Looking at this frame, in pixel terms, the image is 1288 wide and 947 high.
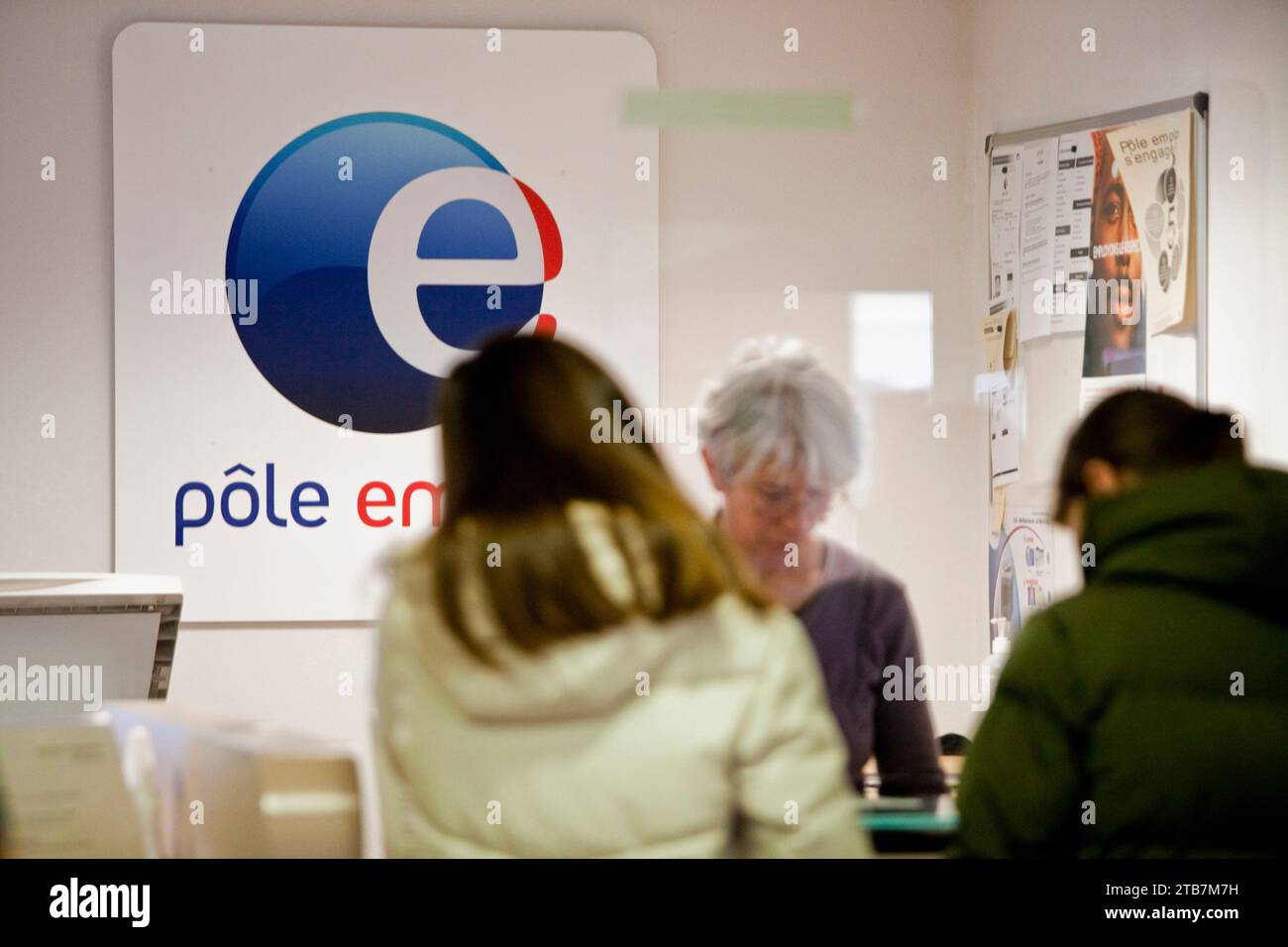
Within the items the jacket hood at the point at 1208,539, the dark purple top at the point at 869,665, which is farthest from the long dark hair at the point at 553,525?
the jacket hood at the point at 1208,539

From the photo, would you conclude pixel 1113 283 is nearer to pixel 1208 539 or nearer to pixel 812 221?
pixel 812 221

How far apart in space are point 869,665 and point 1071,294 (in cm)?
76

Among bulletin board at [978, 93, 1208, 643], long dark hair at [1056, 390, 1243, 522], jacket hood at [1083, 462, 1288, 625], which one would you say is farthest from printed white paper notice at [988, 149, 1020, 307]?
jacket hood at [1083, 462, 1288, 625]

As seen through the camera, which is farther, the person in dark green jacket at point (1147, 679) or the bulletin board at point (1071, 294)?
the bulletin board at point (1071, 294)

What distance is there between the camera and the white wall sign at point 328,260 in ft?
7.50

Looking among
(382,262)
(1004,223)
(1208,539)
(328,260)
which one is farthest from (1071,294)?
(328,260)

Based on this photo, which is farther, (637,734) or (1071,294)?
(1071,294)

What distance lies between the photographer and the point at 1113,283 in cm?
192

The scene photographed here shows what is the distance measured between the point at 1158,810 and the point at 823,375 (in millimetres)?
841

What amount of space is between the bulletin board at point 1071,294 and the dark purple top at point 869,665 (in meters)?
0.28

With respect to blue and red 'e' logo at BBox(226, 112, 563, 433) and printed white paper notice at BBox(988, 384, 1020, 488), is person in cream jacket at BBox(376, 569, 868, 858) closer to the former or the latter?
printed white paper notice at BBox(988, 384, 1020, 488)

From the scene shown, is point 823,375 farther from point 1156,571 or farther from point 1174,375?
point 1156,571

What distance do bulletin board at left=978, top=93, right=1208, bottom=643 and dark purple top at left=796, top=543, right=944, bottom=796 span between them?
0.91ft

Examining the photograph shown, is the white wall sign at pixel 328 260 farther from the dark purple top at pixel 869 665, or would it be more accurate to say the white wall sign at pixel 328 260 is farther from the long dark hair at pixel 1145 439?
the long dark hair at pixel 1145 439
